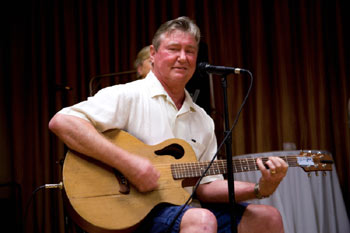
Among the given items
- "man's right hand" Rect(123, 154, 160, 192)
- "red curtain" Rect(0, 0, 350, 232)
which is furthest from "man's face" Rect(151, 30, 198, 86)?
"red curtain" Rect(0, 0, 350, 232)

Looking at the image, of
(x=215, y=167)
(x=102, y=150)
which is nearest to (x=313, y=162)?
(x=215, y=167)

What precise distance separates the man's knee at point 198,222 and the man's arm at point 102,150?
0.26 meters

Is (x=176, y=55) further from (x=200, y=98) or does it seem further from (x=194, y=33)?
(x=200, y=98)

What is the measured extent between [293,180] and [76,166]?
6.55 feet

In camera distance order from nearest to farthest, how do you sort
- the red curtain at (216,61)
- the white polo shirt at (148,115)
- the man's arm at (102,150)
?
the man's arm at (102,150) < the white polo shirt at (148,115) < the red curtain at (216,61)

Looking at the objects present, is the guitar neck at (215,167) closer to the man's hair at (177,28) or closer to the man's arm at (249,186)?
the man's arm at (249,186)

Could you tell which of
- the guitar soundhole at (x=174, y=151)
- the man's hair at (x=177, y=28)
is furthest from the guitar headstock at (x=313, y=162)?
the man's hair at (x=177, y=28)

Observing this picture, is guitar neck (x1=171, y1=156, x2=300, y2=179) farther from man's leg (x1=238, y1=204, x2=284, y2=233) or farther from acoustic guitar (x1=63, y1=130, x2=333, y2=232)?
man's leg (x1=238, y1=204, x2=284, y2=233)

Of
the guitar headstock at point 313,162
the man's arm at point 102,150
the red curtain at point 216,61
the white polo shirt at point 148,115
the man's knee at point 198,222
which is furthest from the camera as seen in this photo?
the red curtain at point 216,61

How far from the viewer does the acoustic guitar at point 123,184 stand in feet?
5.36

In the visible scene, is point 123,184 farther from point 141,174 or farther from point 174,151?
point 174,151

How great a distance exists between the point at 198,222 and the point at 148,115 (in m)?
0.69

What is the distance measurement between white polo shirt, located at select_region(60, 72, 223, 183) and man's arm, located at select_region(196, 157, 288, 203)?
0.07 meters

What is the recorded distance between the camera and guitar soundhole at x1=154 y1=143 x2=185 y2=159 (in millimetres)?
1938
